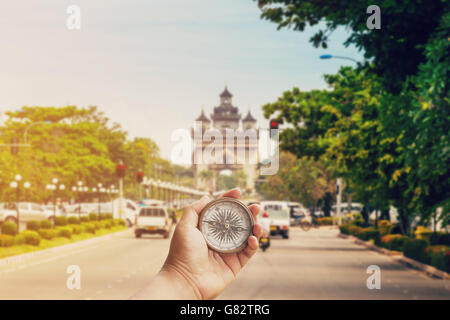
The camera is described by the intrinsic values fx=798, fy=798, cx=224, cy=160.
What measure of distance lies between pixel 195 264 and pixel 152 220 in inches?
1621

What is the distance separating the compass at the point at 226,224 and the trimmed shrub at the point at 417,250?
23.0 metres

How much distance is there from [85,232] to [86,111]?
6378 centimetres

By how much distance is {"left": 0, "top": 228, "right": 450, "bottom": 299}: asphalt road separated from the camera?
16469 millimetres

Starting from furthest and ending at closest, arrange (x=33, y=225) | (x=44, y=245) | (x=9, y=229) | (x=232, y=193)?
(x=33, y=225), (x=44, y=245), (x=9, y=229), (x=232, y=193)

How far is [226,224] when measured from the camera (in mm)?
3408

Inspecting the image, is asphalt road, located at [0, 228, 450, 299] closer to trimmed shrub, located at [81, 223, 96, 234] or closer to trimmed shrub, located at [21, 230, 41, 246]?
trimmed shrub, located at [21, 230, 41, 246]

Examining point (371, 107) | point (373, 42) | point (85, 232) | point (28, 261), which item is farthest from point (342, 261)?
point (85, 232)

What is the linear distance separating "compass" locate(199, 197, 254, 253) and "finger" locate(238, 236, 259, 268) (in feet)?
0.09

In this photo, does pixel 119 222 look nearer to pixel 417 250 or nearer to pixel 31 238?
pixel 31 238

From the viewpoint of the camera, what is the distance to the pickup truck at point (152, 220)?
4401 cm

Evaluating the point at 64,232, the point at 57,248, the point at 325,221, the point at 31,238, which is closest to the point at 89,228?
the point at 64,232

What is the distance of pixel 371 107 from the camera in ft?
97.2

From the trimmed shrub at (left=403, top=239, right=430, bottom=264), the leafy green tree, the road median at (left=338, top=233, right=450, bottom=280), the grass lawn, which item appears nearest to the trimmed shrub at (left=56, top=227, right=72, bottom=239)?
the grass lawn

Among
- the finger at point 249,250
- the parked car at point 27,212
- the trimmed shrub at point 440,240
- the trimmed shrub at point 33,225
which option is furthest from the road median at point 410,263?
the parked car at point 27,212
